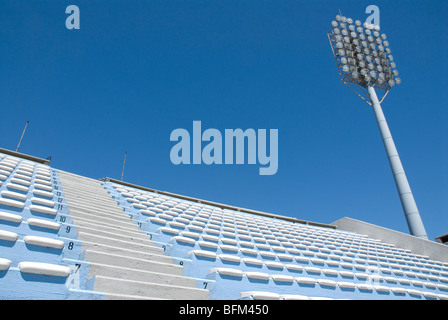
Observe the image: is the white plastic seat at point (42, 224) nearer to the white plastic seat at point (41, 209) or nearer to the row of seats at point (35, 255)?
the row of seats at point (35, 255)

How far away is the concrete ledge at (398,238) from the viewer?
8.74 meters

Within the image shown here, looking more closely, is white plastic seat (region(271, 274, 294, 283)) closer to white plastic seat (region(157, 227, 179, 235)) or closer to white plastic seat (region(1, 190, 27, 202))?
white plastic seat (region(157, 227, 179, 235))

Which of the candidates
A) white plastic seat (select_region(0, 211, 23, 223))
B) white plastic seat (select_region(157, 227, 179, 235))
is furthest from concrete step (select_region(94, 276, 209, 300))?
white plastic seat (select_region(157, 227, 179, 235))

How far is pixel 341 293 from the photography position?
3.96 m

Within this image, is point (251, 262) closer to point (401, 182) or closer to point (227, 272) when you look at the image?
point (227, 272)

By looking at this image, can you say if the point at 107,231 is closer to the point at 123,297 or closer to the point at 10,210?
the point at 10,210

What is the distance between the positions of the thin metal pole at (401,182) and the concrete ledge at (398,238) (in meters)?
1.60

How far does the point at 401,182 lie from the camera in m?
12.2

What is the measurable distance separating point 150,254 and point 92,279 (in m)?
1.04

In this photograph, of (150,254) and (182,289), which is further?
(150,254)

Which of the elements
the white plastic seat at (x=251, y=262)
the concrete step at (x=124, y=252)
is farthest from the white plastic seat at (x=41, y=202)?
the white plastic seat at (x=251, y=262)

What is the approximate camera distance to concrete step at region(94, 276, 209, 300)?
213 cm

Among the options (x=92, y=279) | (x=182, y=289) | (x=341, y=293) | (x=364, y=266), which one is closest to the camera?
(x=92, y=279)
